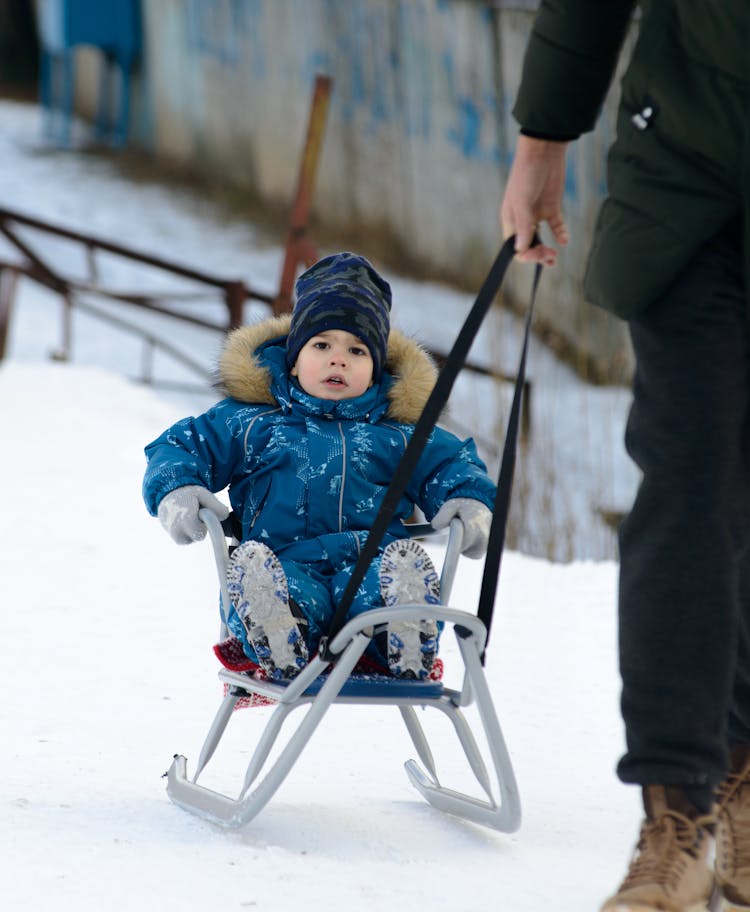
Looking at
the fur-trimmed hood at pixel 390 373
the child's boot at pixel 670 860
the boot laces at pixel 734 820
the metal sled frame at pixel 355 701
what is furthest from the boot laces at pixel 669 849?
the fur-trimmed hood at pixel 390 373

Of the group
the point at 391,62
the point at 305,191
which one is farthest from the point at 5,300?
the point at 391,62

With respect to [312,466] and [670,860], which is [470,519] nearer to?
[312,466]

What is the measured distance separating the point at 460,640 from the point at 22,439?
4353 millimetres

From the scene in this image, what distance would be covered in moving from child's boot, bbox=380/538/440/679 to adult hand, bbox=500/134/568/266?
0.49 metres

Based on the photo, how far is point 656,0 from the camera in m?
1.90

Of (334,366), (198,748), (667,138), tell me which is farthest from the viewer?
(198,748)

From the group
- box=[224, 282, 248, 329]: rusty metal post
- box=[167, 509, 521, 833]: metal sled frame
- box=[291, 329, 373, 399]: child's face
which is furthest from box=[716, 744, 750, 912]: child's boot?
box=[224, 282, 248, 329]: rusty metal post

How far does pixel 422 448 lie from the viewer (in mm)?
2221

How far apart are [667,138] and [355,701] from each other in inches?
36.1

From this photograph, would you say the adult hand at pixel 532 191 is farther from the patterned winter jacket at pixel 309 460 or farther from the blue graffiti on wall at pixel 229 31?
the blue graffiti on wall at pixel 229 31

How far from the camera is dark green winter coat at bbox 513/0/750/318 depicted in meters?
1.84

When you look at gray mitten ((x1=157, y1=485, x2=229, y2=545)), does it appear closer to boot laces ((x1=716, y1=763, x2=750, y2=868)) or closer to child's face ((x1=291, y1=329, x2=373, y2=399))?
child's face ((x1=291, y1=329, x2=373, y2=399))

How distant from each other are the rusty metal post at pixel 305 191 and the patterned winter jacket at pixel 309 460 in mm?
4496

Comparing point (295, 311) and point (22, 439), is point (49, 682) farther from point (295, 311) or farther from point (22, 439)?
point (22, 439)
